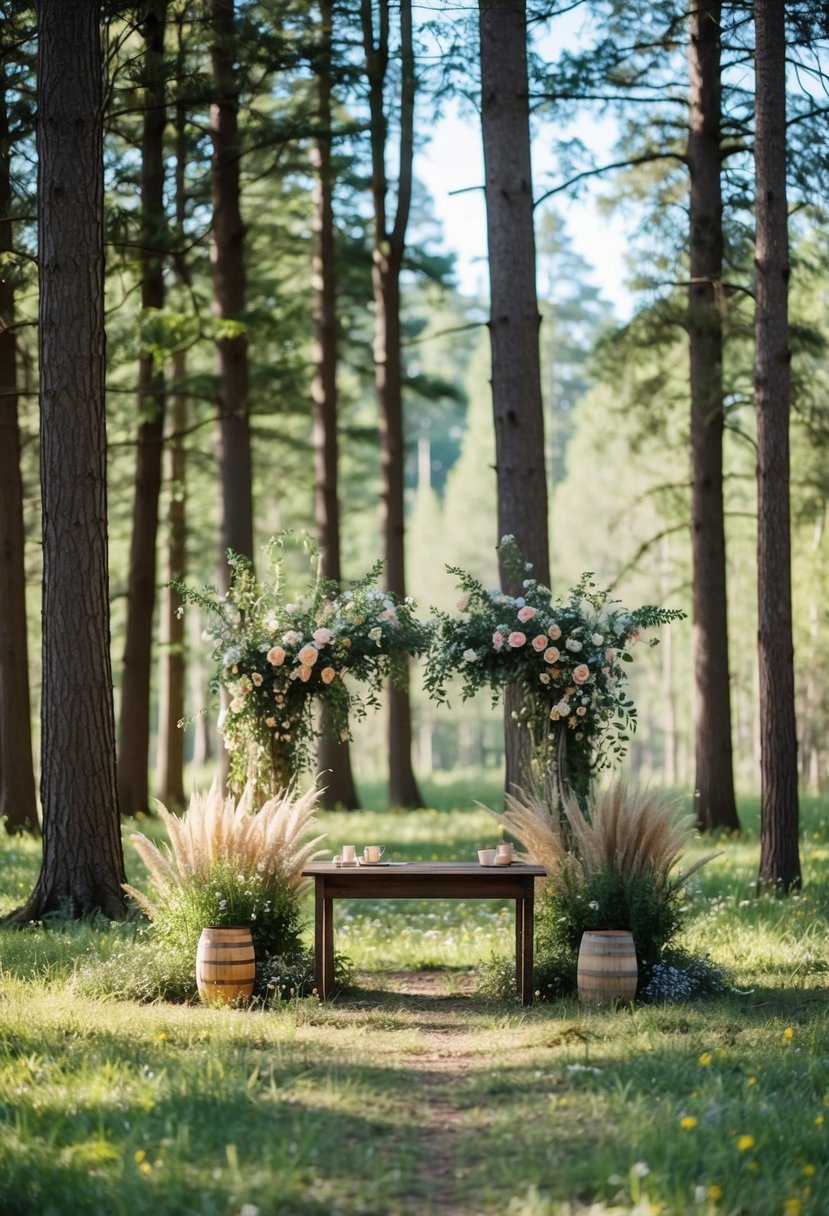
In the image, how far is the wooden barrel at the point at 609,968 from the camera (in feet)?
22.7

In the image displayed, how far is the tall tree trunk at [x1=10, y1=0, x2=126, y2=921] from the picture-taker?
8.45 meters

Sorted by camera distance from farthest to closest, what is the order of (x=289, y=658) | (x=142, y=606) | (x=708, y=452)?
(x=142, y=606), (x=708, y=452), (x=289, y=658)

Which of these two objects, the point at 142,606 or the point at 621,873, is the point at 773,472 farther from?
the point at 142,606

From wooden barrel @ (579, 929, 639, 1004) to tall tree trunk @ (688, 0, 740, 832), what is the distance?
276 inches

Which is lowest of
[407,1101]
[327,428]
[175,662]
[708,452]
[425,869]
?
[407,1101]

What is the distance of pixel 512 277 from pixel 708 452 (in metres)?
4.29

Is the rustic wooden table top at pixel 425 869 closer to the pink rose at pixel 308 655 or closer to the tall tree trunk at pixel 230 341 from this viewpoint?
the pink rose at pixel 308 655

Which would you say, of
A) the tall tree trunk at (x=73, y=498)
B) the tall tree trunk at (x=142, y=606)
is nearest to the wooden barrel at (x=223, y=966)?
the tall tree trunk at (x=73, y=498)

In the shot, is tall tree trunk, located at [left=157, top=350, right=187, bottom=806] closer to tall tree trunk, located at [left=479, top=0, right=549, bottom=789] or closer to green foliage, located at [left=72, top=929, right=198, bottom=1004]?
tall tree trunk, located at [left=479, top=0, right=549, bottom=789]

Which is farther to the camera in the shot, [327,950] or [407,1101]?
[327,950]

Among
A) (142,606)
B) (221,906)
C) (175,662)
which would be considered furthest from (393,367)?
(221,906)

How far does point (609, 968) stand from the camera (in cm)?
692

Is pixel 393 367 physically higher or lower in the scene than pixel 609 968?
higher

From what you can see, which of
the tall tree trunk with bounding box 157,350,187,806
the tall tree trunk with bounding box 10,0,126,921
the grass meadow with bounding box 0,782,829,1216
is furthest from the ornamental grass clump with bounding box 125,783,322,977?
the tall tree trunk with bounding box 157,350,187,806
